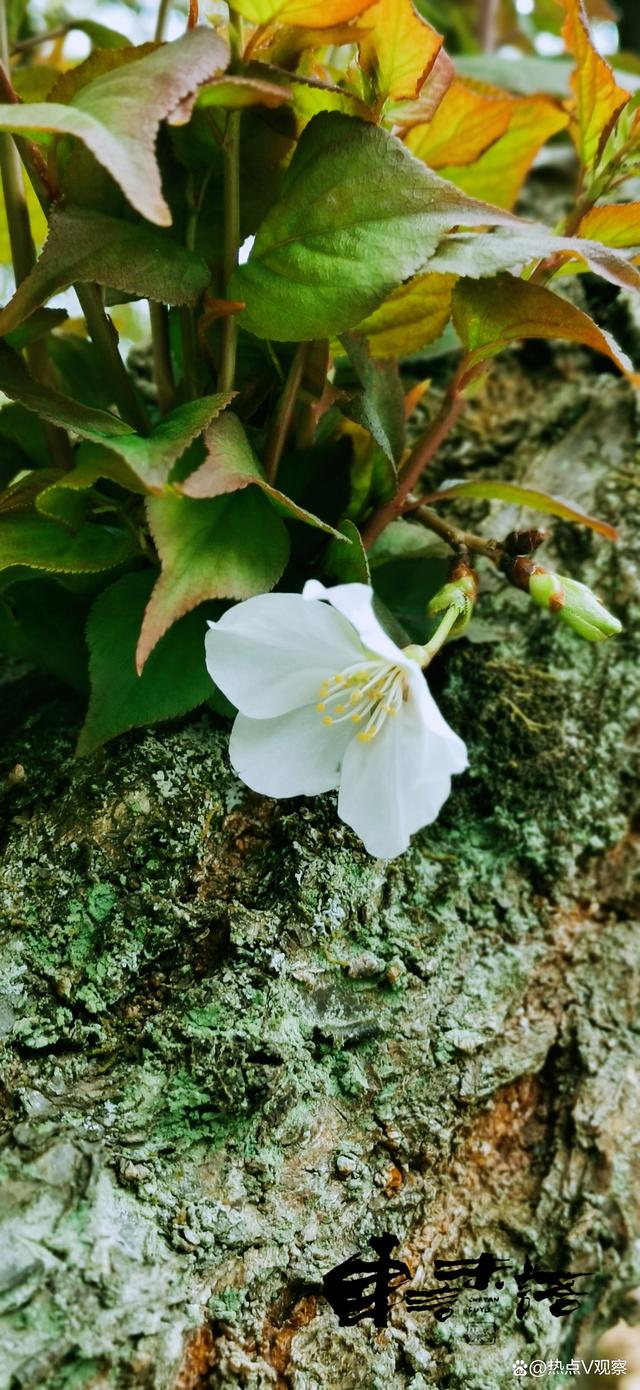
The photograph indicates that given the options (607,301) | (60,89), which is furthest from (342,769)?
(607,301)

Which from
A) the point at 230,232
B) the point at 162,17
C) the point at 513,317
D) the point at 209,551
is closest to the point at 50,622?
the point at 209,551

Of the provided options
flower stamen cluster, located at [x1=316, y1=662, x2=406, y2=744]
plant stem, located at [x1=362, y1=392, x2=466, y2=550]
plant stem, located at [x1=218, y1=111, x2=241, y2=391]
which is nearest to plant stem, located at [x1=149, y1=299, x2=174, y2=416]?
plant stem, located at [x1=218, y1=111, x2=241, y2=391]

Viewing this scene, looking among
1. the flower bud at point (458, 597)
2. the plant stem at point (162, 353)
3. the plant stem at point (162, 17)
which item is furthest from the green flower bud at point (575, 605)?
the plant stem at point (162, 17)

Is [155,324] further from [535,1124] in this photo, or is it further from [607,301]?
[535,1124]

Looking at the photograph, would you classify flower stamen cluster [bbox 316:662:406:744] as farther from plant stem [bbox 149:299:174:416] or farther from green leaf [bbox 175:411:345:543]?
plant stem [bbox 149:299:174:416]

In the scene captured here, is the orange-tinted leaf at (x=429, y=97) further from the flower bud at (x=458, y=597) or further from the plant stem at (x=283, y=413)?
the flower bud at (x=458, y=597)
